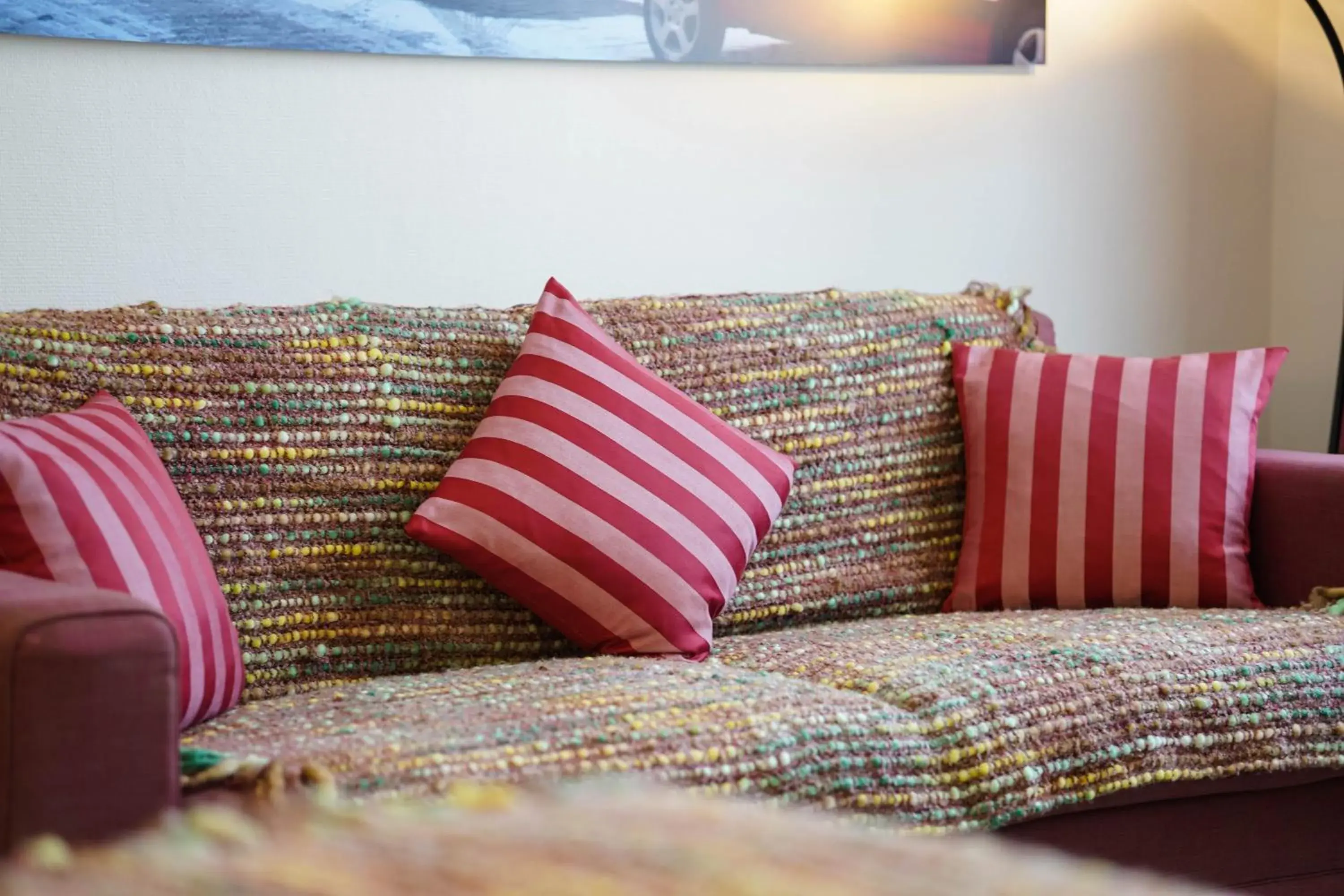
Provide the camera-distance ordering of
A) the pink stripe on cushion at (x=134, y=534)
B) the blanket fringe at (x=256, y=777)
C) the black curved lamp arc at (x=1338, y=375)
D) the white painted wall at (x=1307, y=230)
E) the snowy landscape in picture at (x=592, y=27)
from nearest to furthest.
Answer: the blanket fringe at (x=256, y=777), the pink stripe on cushion at (x=134, y=534), the snowy landscape in picture at (x=592, y=27), the black curved lamp arc at (x=1338, y=375), the white painted wall at (x=1307, y=230)

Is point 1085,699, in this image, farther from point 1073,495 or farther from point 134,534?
point 134,534

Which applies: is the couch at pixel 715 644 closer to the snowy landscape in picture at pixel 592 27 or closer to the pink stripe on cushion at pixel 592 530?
the pink stripe on cushion at pixel 592 530

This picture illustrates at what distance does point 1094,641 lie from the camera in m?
1.70

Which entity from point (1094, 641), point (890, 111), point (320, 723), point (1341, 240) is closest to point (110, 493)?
point (320, 723)

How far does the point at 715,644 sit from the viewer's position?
186cm

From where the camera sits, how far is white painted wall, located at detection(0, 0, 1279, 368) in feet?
7.04

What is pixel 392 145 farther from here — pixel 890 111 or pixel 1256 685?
pixel 1256 685

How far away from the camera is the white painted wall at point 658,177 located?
2.15 m

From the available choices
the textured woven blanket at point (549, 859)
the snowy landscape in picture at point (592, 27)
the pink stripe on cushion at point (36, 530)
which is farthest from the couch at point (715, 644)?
the snowy landscape in picture at point (592, 27)

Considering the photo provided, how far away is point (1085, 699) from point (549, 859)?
3.51 ft

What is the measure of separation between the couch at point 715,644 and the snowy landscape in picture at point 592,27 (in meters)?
0.61

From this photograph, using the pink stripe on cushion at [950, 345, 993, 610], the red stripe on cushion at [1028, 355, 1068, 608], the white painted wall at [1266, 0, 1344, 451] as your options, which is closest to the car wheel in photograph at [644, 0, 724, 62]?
the pink stripe on cushion at [950, 345, 993, 610]

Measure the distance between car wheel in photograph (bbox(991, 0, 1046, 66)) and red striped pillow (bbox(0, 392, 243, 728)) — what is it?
77.4 inches

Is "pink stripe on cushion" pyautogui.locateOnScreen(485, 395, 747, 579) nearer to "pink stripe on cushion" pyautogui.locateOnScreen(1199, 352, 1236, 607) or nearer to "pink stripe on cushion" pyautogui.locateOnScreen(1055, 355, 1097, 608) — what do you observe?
"pink stripe on cushion" pyautogui.locateOnScreen(1055, 355, 1097, 608)
